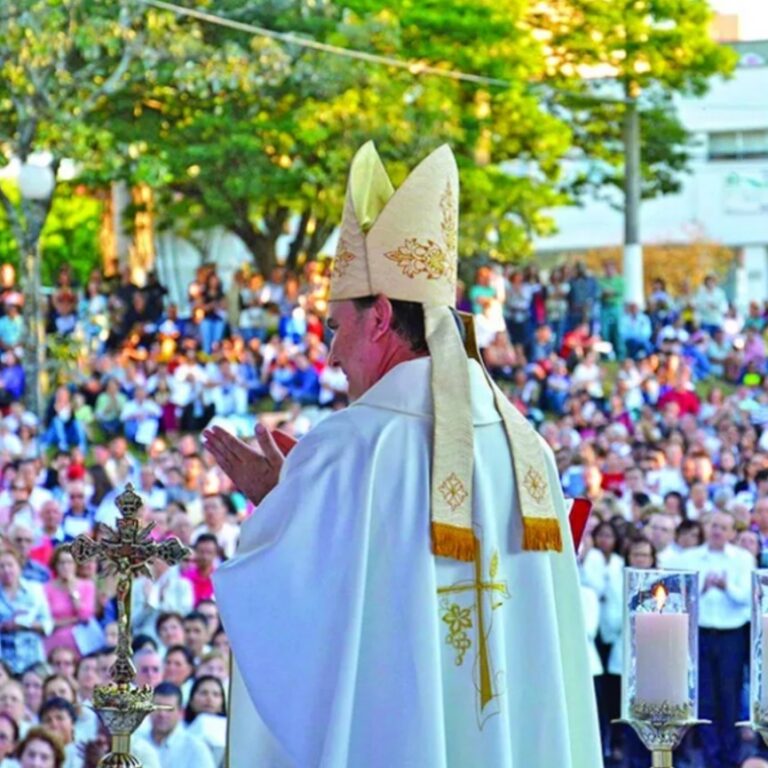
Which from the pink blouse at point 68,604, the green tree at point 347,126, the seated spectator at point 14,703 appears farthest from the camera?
the green tree at point 347,126

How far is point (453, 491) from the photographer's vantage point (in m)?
4.44

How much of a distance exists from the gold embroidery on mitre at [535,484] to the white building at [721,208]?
49617 millimetres

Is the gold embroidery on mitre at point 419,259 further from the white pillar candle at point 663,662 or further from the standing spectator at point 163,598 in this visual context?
the standing spectator at point 163,598

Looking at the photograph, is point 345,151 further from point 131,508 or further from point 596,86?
point 131,508

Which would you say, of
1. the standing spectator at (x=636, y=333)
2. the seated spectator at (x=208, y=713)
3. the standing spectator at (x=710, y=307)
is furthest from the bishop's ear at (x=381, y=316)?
the standing spectator at (x=710, y=307)

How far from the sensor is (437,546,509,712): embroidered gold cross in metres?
4.43

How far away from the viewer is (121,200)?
4116cm

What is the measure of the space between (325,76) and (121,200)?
33.0 feet

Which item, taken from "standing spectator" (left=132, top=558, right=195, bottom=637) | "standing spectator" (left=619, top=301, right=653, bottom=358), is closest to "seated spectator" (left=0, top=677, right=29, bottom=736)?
"standing spectator" (left=132, top=558, right=195, bottom=637)

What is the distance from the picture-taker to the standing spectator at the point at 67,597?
11.7 metres

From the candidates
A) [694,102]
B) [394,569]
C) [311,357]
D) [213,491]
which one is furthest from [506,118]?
[394,569]

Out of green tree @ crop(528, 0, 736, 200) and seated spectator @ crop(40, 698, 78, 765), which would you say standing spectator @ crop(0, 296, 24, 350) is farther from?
seated spectator @ crop(40, 698, 78, 765)

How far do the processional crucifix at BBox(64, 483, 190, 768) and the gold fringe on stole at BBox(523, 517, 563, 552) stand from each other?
0.66 m

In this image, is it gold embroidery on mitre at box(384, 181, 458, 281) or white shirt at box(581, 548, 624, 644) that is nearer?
gold embroidery on mitre at box(384, 181, 458, 281)
